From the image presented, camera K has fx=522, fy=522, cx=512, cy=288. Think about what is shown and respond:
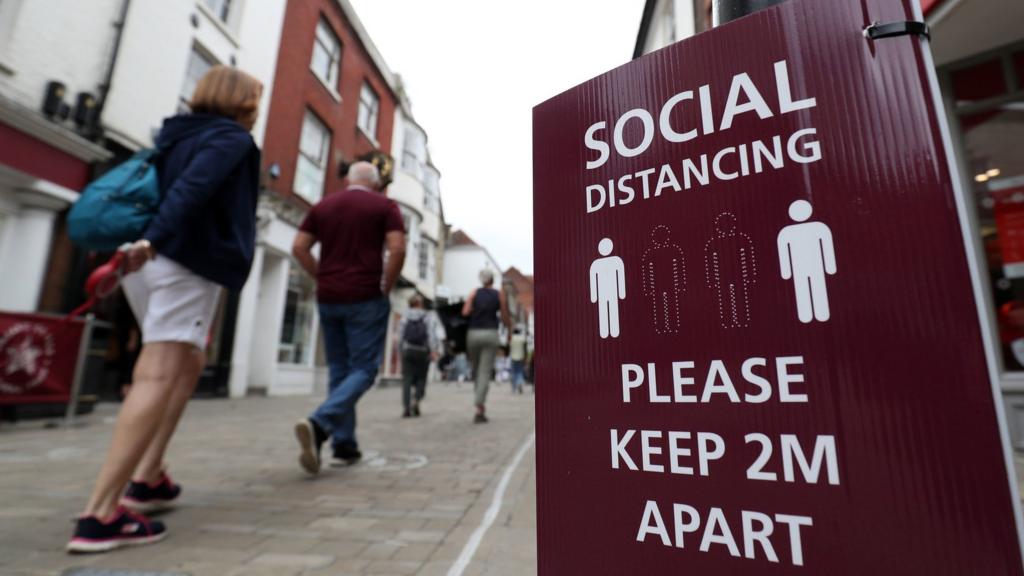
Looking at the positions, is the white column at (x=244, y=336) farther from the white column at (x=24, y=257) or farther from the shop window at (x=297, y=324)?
the white column at (x=24, y=257)

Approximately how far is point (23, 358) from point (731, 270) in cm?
628

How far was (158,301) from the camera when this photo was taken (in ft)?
6.85

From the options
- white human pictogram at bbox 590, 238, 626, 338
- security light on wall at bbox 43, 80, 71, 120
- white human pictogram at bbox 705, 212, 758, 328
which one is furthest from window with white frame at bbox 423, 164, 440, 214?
white human pictogram at bbox 705, 212, 758, 328

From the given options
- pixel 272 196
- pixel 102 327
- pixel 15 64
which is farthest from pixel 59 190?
pixel 272 196

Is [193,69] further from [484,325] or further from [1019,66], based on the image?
[1019,66]

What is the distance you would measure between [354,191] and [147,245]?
1643mm

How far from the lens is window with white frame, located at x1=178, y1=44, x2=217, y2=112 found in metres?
9.12

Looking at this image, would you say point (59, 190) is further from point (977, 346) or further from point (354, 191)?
point (977, 346)

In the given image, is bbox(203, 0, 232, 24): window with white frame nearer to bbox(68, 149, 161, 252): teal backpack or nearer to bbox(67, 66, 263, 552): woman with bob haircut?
bbox(67, 66, 263, 552): woman with bob haircut

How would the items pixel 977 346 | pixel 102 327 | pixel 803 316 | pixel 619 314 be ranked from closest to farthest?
pixel 977 346, pixel 803 316, pixel 619 314, pixel 102 327

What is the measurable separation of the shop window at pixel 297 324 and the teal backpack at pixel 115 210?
36.0ft

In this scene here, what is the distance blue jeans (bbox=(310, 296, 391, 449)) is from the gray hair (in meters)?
0.88

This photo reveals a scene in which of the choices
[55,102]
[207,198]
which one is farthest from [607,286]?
[55,102]

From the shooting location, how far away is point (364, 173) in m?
3.65
